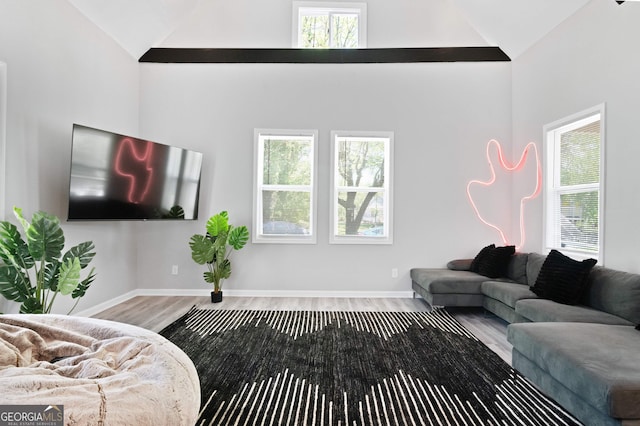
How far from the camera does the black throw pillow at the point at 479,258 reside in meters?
4.29

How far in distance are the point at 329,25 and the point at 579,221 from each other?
4125 mm

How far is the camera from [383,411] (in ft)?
6.46

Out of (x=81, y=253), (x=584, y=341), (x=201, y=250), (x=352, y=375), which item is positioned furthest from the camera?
(x=201, y=250)

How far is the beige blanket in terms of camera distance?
3.31ft

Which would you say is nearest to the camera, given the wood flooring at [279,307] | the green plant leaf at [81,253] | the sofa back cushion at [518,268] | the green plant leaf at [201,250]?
the green plant leaf at [81,253]

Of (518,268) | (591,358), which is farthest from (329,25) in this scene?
(591,358)

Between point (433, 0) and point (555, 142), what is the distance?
264 cm

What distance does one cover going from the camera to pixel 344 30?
4.85m

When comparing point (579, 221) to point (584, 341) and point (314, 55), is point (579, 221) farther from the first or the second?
point (314, 55)

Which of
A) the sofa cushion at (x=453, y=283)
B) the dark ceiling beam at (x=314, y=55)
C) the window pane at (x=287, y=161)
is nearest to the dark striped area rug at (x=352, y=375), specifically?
the sofa cushion at (x=453, y=283)

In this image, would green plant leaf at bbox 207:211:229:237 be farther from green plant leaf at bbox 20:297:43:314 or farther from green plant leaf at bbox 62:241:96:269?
green plant leaf at bbox 20:297:43:314

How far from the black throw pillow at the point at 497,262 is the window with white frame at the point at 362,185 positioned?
52.7 inches

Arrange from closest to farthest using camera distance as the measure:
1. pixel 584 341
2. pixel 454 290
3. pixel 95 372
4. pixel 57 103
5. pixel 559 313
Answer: pixel 95 372 < pixel 584 341 < pixel 559 313 < pixel 57 103 < pixel 454 290

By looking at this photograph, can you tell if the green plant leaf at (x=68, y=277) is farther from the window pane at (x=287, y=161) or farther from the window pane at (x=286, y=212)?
the window pane at (x=287, y=161)
